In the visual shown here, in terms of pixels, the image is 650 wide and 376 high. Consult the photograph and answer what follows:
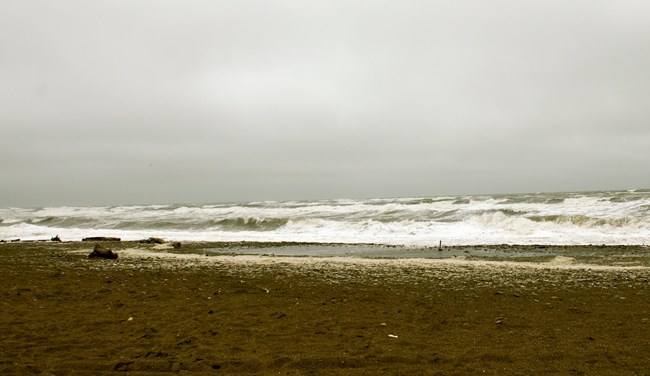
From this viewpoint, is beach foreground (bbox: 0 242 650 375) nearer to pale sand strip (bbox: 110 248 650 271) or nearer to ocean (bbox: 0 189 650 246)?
pale sand strip (bbox: 110 248 650 271)

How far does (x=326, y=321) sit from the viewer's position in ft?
24.5

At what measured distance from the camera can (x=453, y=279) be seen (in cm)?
1138

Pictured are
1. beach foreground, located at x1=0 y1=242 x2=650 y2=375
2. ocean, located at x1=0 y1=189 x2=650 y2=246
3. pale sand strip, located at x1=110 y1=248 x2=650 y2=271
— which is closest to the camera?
beach foreground, located at x1=0 y1=242 x2=650 y2=375

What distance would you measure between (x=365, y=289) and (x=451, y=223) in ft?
74.6

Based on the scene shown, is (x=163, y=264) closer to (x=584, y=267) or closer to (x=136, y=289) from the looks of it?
(x=136, y=289)

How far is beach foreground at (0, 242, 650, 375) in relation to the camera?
18.0 ft

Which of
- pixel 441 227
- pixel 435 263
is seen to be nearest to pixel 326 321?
pixel 435 263

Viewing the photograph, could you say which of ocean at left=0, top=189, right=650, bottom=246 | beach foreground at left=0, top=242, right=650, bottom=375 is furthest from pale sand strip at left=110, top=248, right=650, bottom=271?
ocean at left=0, top=189, right=650, bottom=246

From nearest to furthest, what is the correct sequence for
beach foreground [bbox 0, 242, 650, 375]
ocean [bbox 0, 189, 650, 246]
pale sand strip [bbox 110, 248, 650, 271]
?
beach foreground [bbox 0, 242, 650, 375], pale sand strip [bbox 110, 248, 650, 271], ocean [bbox 0, 189, 650, 246]

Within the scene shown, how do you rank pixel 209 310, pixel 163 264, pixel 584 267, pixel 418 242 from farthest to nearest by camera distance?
pixel 418 242 → pixel 163 264 → pixel 584 267 → pixel 209 310

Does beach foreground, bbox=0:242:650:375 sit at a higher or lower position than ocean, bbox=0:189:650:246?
lower

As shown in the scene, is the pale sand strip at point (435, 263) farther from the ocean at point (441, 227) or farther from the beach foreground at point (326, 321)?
the ocean at point (441, 227)

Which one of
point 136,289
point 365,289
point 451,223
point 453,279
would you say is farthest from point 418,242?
point 136,289

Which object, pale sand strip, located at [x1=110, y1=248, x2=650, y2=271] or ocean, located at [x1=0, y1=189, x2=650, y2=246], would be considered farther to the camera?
ocean, located at [x1=0, y1=189, x2=650, y2=246]
